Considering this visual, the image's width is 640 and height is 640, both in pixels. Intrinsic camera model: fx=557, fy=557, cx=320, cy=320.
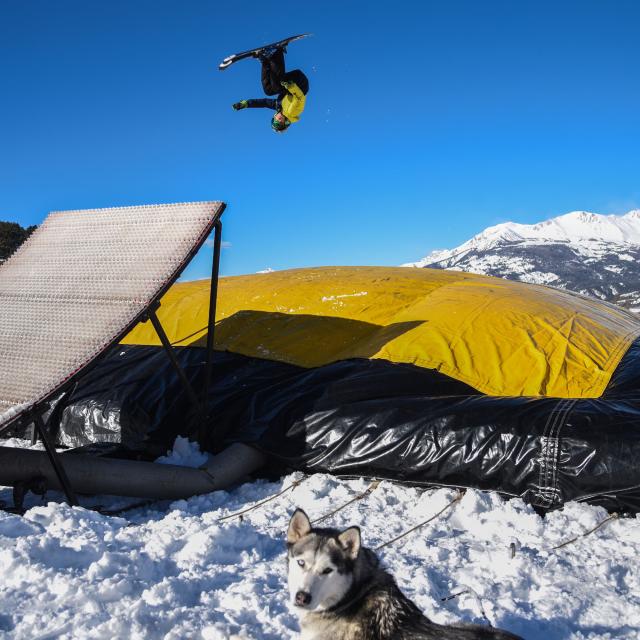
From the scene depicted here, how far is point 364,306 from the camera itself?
9.78 m

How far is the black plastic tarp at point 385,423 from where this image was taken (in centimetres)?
563

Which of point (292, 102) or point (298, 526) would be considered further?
point (292, 102)

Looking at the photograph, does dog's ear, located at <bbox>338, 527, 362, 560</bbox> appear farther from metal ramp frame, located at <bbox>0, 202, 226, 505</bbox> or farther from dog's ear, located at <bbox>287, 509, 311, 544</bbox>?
metal ramp frame, located at <bbox>0, 202, 226, 505</bbox>

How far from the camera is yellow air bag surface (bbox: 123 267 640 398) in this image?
Answer: 7.54 m

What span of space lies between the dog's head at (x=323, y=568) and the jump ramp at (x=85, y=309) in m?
3.43

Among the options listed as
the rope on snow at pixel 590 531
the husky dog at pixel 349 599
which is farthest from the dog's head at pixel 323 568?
the rope on snow at pixel 590 531

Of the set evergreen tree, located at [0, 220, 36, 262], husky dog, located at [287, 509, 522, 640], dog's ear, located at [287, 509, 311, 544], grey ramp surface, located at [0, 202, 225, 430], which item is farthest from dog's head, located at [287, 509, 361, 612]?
evergreen tree, located at [0, 220, 36, 262]

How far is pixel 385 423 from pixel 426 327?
2.36 m

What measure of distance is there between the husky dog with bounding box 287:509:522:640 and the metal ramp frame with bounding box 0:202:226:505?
137 inches

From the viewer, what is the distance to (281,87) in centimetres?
759

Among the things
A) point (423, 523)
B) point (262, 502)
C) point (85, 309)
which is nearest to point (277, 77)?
point (85, 309)

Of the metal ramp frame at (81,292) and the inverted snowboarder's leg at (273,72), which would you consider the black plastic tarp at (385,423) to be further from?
the inverted snowboarder's leg at (273,72)

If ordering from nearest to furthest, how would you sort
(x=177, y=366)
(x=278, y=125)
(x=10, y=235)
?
(x=177, y=366) → (x=278, y=125) → (x=10, y=235)

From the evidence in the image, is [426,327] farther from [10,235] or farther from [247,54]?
[10,235]
